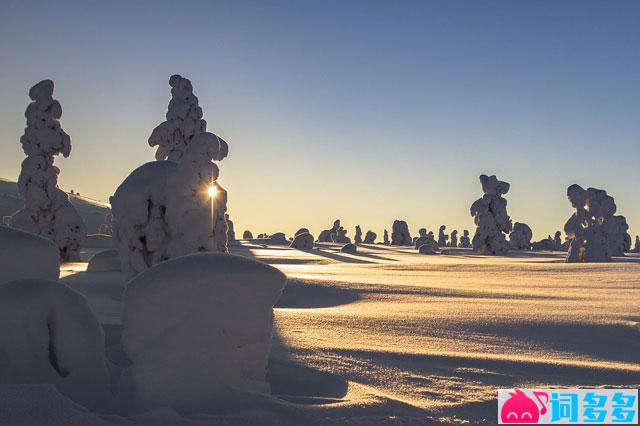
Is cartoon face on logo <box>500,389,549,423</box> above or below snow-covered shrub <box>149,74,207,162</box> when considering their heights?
below

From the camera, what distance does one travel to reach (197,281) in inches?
141

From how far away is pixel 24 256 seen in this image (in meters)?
5.79

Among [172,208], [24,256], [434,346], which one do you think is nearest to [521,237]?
[172,208]

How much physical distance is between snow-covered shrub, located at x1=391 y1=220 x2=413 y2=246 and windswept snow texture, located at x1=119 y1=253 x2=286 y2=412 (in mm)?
47306

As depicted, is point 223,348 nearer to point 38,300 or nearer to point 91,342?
point 91,342

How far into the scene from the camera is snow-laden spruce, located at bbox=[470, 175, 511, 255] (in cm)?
2977

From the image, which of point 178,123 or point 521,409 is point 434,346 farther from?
point 178,123

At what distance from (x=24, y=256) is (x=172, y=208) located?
2990 millimetres

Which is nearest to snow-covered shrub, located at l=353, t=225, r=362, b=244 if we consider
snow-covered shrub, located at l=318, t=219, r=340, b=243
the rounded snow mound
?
snow-covered shrub, located at l=318, t=219, r=340, b=243

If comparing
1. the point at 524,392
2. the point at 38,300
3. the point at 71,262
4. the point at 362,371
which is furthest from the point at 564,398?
the point at 71,262

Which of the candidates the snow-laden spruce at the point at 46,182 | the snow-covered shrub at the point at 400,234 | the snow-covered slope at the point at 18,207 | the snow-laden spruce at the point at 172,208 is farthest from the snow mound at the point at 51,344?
the snow-covered shrub at the point at 400,234

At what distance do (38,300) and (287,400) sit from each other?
1841 millimetres

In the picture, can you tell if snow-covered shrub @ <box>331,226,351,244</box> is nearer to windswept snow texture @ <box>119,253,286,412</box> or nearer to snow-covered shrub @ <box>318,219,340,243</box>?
snow-covered shrub @ <box>318,219,340,243</box>

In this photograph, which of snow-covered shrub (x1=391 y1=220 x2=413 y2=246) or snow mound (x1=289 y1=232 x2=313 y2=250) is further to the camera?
snow-covered shrub (x1=391 y1=220 x2=413 y2=246)
